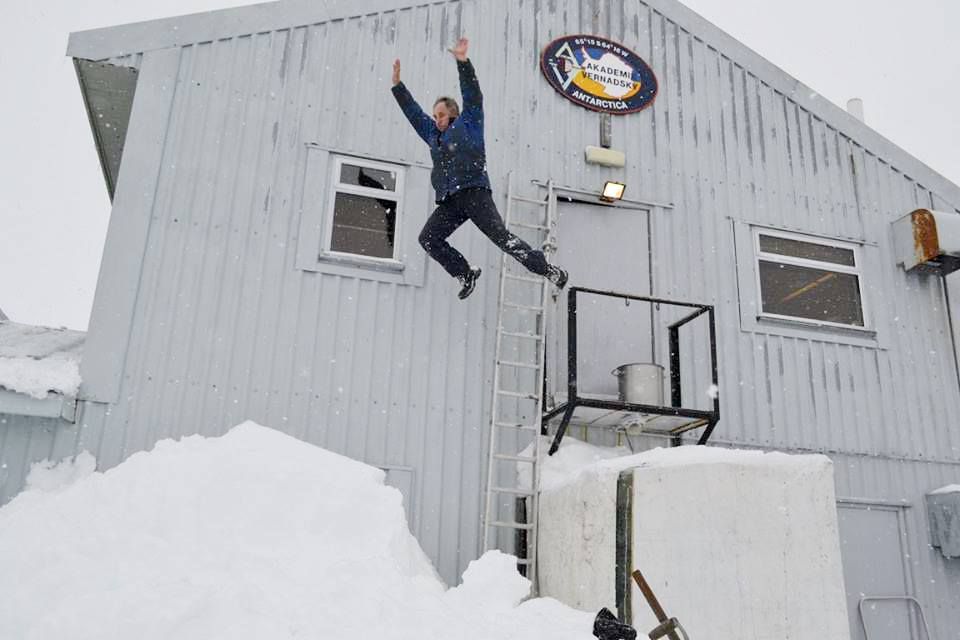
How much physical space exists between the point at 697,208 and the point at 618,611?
16.8 feet

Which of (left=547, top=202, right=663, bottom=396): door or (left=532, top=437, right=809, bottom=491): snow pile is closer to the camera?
(left=532, top=437, right=809, bottom=491): snow pile

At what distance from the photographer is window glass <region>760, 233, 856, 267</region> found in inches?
369

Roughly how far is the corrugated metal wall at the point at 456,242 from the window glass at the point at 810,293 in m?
0.31

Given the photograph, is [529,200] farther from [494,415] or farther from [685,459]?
[685,459]

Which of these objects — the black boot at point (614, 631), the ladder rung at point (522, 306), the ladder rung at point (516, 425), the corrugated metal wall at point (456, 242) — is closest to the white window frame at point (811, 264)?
the corrugated metal wall at point (456, 242)

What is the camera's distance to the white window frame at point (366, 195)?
25.7ft

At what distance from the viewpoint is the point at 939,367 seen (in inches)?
364

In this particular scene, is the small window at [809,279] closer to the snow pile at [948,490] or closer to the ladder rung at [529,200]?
the snow pile at [948,490]

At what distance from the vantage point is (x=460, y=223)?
24.7 feet

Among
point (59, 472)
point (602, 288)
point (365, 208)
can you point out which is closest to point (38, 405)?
point (59, 472)

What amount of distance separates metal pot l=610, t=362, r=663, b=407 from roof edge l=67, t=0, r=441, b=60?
15.0 ft

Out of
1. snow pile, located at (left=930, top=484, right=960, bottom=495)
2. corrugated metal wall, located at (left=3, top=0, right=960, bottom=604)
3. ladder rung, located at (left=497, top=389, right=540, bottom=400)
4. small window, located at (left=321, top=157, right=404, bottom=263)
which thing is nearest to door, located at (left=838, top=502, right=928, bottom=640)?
snow pile, located at (left=930, top=484, right=960, bottom=495)

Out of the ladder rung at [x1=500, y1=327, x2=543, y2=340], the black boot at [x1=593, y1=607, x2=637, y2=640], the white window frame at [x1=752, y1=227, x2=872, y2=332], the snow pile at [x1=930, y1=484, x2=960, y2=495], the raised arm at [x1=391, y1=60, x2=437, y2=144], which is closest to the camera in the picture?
the black boot at [x1=593, y1=607, x2=637, y2=640]

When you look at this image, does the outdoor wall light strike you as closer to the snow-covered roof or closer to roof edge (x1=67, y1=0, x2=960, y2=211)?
roof edge (x1=67, y1=0, x2=960, y2=211)
